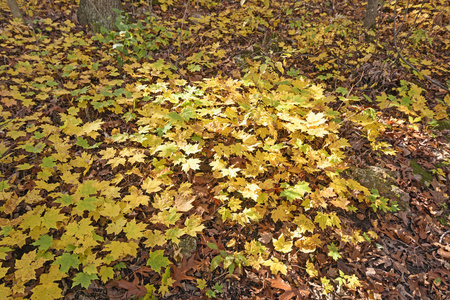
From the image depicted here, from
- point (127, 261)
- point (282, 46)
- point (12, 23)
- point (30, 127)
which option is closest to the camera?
point (127, 261)

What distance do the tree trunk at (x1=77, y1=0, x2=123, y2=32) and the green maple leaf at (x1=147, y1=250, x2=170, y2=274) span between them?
17.1 ft

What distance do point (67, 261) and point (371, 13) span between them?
24.2 ft

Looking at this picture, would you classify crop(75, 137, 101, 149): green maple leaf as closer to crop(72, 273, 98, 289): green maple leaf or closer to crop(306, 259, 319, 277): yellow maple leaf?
crop(72, 273, 98, 289): green maple leaf

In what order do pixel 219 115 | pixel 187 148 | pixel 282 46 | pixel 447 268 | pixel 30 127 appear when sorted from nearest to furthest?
pixel 447 268, pixel 187 148, pixel 30 127, pixel 219 115, pixel 282 46

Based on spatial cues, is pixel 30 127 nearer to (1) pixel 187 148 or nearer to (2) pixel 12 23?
(1) pixel 187 148

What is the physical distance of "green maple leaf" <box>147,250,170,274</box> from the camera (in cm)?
249

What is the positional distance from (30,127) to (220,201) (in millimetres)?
2998

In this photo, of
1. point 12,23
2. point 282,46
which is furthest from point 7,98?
A: point 282,46

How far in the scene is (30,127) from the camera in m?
3.66

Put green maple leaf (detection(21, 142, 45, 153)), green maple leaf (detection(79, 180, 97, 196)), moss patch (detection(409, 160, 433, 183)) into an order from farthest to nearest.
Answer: moss patch (detection(409, 160, 433, 183))
green maple leaf (detection(21, 142, 45, 153))
green maple leaf (detection(79, 180, 97, 196))

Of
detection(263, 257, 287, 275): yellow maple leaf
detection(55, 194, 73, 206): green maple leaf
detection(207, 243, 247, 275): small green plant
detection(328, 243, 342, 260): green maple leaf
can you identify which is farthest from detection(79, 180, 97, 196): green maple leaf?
detection(328, 243, 342, 260): green maple leaf

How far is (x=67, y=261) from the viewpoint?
2363 millimetres

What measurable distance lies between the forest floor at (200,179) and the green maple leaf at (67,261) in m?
0.01

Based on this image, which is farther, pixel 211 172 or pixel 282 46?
pixel 282 46
